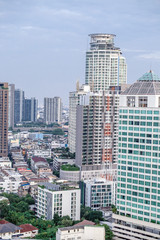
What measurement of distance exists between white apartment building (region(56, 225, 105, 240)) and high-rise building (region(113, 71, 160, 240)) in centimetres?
68

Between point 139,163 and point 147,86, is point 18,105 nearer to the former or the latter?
point 147,86

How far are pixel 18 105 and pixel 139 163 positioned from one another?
63697 mm

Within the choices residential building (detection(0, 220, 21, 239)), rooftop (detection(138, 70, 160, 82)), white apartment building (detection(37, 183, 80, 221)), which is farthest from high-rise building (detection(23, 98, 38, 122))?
rooftop (detection(138, 70, 160, 82))

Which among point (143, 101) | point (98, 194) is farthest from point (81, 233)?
point (98, 194)

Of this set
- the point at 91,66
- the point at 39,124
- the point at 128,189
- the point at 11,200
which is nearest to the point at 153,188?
the point at 128,189

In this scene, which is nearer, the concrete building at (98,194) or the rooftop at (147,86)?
the rooftop at (147,86)

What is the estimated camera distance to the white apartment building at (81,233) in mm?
17703

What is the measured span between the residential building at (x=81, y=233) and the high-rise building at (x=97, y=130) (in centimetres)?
1232

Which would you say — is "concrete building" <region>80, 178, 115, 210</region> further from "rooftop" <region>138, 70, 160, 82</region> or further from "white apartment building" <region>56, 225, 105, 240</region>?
"rooftop" <region>138, 70, 160, 82</region>

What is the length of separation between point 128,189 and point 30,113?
2609 inches

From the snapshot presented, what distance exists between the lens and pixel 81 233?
18.0 metres

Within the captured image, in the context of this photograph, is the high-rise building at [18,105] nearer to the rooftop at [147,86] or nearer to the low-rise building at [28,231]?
the low-rise building at [28,231]

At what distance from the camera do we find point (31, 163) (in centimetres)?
3931

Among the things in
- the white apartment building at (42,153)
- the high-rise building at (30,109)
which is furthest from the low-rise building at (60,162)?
the high-rise building at (30,109)
